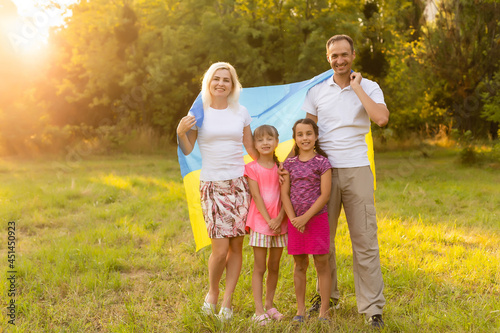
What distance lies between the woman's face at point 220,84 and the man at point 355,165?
0.88m

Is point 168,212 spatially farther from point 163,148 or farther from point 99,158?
point 163,148

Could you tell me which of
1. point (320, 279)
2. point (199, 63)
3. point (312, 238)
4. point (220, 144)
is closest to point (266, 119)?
point (220, 144)

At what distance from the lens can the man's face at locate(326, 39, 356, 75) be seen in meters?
3.69

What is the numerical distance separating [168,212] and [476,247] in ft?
16.2

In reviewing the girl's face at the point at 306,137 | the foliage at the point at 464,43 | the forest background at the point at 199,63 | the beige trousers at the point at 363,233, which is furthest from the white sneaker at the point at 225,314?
the foliage at the point at 464,43

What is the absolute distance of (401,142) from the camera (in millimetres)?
19984

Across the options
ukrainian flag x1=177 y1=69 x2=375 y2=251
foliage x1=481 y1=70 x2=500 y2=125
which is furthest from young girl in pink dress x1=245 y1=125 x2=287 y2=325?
foliage x1=481 y1=70 x2=500 y2=125

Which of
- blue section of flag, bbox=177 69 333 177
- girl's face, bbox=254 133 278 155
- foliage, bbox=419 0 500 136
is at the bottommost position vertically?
girl's face, bbox=254 133 278 155

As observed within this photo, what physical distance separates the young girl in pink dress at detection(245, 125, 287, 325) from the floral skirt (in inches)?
3.8

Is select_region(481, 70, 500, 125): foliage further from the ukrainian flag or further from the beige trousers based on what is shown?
the beige trousers

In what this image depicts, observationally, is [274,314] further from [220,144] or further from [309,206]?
[220,144]

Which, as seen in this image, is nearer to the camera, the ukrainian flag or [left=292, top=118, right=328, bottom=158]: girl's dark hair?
[left=292, top=118, right=328, bottom=158]: girl's dark hair

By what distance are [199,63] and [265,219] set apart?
16252 millimetres

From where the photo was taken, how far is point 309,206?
11.9ft
